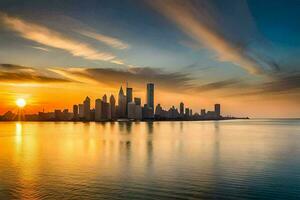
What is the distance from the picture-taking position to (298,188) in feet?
139

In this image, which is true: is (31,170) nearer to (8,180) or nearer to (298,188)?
(8,180)

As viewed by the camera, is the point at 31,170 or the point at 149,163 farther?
the point at 149,163

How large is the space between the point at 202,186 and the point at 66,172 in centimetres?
2412

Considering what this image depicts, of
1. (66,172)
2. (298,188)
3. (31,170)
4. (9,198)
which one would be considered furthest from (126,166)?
(298,188)

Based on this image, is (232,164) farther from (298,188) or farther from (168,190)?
(168,190)

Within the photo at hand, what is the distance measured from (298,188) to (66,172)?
35856 mm

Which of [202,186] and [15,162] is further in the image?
[15,162]

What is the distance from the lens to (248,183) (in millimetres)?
45031

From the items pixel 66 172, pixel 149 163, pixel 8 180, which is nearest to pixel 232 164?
pixel 149 163

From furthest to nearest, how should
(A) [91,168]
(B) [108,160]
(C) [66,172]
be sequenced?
(B) [108,160]
(A) [91,168]
(C) [66,172]

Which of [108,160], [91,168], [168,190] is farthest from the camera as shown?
[108,160]

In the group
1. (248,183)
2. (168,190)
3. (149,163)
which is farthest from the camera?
(149,163)

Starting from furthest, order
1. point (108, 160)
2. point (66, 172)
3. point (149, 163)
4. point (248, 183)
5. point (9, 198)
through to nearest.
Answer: point (108, 160)
point (149, 163)
point (66, 172)
point (248, 183)
point (9, 198)

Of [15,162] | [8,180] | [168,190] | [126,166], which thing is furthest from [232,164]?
[15,162]
